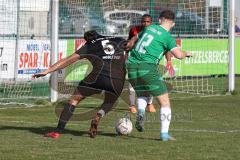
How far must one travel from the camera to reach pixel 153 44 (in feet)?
38.9

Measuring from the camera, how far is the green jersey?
11.8 m

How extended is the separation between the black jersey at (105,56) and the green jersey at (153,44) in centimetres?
52

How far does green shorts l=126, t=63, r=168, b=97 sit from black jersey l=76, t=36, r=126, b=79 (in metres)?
0.32

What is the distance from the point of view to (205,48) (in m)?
23.6

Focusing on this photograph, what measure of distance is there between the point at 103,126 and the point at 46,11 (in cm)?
716

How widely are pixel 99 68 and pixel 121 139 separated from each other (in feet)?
3.97

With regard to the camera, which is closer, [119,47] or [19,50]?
[119,47]

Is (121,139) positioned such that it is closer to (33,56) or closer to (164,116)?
(164,116)

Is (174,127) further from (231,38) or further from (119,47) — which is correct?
(231,38)

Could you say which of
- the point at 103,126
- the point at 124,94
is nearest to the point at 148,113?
the point at 124,94

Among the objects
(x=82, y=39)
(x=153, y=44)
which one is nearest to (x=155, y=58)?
(x=153, y=44)

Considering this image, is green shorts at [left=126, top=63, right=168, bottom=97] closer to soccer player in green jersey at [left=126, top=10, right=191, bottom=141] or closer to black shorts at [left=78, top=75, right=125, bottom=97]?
soccer player in green jersey at [left=126, top=10, right=191, bottom=141]

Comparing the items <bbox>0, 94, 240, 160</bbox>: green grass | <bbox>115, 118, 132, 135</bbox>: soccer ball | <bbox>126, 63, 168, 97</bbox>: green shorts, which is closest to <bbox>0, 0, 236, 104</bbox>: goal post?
<bbox>0, 94, 240, 160</bbox>: green grass

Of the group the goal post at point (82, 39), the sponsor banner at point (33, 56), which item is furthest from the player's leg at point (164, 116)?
the sponsor banner at point (33, 56)
